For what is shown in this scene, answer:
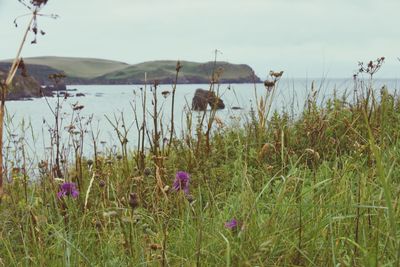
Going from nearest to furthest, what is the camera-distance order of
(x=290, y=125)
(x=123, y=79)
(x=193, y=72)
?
(x=290, y=125)
(x=193, y=72)
(x=123, y=79)

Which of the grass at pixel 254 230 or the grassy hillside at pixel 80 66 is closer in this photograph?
the grass at pixel 254 230

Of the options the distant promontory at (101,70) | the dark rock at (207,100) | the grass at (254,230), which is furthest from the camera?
the distant promontory at (101,70)

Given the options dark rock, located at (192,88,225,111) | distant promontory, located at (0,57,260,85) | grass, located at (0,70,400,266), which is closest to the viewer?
grass, located at (0,70,400,266)

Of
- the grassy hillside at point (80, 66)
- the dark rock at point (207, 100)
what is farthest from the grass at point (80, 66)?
the dark rock at point (207, 100)

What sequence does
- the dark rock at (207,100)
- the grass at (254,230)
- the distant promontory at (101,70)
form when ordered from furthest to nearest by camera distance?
the distant promontory at (101,70), the dark rock at (207,100), the grass at (254,230)

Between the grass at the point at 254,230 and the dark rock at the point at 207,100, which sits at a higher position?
the dark rock at the point at 207,100

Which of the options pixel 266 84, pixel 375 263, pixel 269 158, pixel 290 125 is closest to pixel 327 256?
pixel 375 263

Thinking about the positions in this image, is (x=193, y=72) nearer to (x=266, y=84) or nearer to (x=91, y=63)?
(x=91, y=63)

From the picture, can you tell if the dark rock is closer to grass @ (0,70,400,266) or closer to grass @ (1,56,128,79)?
grass @ (0,70,400,266)

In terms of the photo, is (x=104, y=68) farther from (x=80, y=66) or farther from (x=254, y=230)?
(x=254, y=230)

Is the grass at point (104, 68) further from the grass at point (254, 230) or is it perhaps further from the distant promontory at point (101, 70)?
the grass at point (254, 230)

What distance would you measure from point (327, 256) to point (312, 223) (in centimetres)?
25

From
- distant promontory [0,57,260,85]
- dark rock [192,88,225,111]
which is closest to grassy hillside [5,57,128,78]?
distant promontory [0,57,260,85]

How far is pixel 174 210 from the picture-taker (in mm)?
3414
